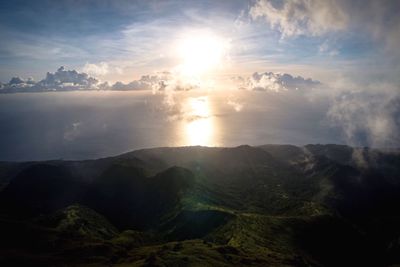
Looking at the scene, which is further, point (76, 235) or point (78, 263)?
point (76, 235)

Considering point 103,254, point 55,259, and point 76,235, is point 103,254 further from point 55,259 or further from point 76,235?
point 76,235

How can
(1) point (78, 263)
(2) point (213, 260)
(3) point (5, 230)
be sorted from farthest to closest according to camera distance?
(3) point (5, 230), (2) point (213, 260), (1) point (78, 263)

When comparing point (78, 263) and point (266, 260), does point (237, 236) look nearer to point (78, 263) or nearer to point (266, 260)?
point (266, 260)

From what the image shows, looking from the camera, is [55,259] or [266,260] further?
[266,260]

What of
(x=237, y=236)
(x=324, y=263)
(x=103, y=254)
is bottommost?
(x=324, y=263)

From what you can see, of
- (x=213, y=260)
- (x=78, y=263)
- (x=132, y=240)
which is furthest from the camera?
(x=132, y=240)

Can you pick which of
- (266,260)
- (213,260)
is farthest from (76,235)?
(266,260)

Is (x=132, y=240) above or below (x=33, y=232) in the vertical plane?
below

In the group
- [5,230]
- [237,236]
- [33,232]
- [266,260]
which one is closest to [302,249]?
[237,236]

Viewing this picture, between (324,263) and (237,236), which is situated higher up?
(237,236)
